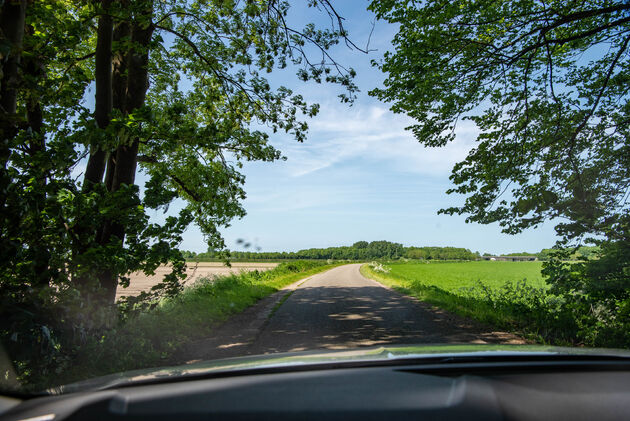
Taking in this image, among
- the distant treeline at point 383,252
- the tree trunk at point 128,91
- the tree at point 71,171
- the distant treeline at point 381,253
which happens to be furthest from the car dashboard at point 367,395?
the distant treeline at point 383,252

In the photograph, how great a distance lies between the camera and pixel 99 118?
6.24 metres

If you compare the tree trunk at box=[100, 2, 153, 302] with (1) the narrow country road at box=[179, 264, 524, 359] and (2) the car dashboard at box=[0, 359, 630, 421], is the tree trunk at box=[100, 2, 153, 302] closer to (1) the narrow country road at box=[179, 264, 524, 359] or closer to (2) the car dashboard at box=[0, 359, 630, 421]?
(1) the narrow country road at box=[179, 264, 524, 359]

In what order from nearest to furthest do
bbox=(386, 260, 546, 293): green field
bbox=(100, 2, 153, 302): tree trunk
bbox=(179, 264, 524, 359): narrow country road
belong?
bbox=(179, 264, 524, 359): narrow country road, bbox=(100, 2, 153, 302): tree trunk, bbox=(386, 260, 546, 293): green field

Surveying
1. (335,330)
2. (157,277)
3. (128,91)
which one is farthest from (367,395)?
(157,277)

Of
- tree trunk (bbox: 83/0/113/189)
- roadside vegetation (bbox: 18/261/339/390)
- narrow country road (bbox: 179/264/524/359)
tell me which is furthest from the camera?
Answer: narrow country road (bbox: 179/264/524/359)

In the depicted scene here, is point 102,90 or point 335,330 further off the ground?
point 102,90

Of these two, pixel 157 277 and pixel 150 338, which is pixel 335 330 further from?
pixel 157 277

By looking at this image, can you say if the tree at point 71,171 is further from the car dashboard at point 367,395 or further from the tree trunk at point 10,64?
the car dashboard at point 367,395

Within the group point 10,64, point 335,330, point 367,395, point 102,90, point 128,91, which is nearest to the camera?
point 367,395

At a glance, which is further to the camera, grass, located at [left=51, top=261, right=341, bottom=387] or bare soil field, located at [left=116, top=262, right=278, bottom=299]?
bare soil field, located at [left=116, top=262, right=278, bottom=299]

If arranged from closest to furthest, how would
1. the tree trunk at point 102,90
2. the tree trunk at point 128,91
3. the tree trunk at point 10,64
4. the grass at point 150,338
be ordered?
the tree trunk at point 10,64 < the grass at point 150,338 < the tree trunk at point 102,90 < the tree trunk at point 128,91

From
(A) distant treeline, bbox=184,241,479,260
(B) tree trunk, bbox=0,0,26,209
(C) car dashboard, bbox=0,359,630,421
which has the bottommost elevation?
(A) distant treeline, bbox=184,241,479,260

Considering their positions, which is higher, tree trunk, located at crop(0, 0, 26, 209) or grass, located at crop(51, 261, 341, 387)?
tree trunk, located at crop(0, 0, 26, 209)

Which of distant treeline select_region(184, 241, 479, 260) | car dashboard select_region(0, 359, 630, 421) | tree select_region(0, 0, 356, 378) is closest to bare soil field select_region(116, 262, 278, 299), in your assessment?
tree select_region(0, 0, 356, 378)
